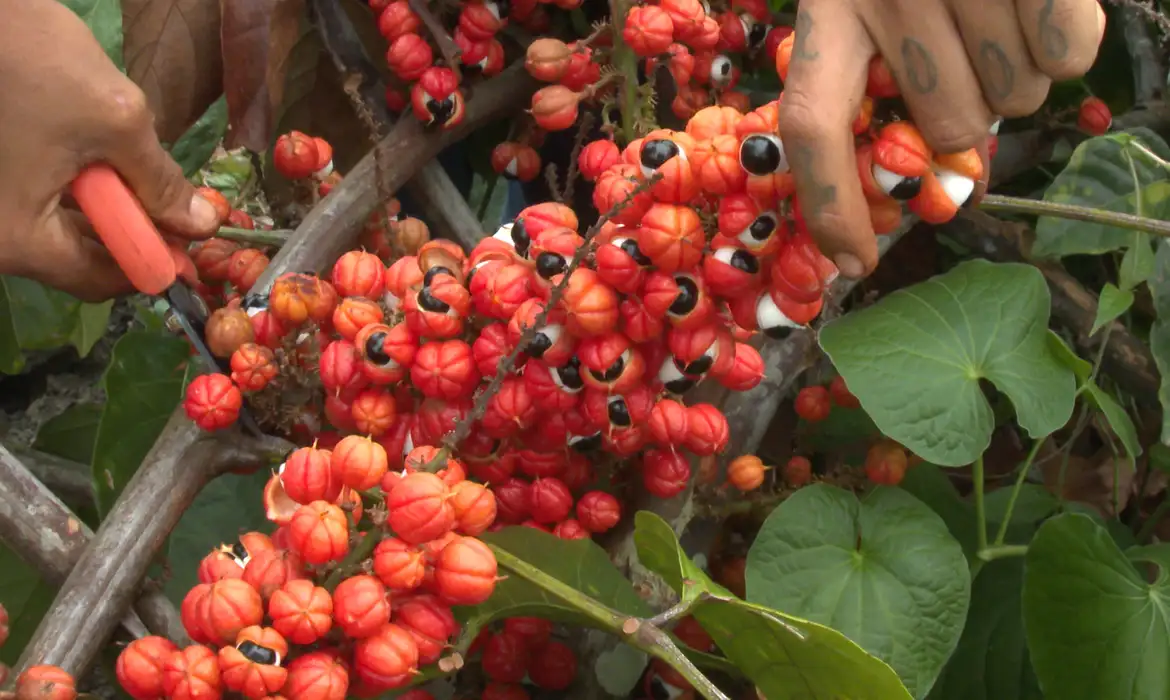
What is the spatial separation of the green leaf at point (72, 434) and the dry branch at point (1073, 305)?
1.08 meters

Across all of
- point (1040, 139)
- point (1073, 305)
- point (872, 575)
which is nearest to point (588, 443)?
point (872, 575)

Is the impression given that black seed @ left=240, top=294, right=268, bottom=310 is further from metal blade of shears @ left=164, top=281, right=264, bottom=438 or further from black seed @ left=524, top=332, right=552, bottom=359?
black seed @ left=524, top=332, right=552, bottom=359

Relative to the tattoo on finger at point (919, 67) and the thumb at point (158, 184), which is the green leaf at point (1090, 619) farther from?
the thumb at point (158, 184)

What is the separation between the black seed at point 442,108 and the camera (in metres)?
0.93

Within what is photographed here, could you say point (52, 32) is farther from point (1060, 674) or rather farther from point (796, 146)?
point (1060, 674)

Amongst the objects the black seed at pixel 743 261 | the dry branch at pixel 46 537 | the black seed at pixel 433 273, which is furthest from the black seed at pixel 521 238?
the dry branch at pixel 46 537

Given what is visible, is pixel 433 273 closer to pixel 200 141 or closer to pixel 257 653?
pixel 257 653

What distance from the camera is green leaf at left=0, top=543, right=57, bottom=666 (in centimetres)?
96

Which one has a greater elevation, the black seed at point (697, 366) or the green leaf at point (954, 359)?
the black seed at point (697, 366)

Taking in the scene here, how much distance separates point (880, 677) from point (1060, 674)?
1.19 feet

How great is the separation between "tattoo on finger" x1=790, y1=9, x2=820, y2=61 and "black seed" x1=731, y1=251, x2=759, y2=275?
0.40 feet

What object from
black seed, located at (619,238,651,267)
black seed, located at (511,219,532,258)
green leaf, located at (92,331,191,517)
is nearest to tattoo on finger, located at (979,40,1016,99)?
black seed, located at (619,238,651,267)

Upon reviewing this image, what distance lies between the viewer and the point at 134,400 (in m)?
0.96

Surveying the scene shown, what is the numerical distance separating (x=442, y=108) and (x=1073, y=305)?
2.36ft
